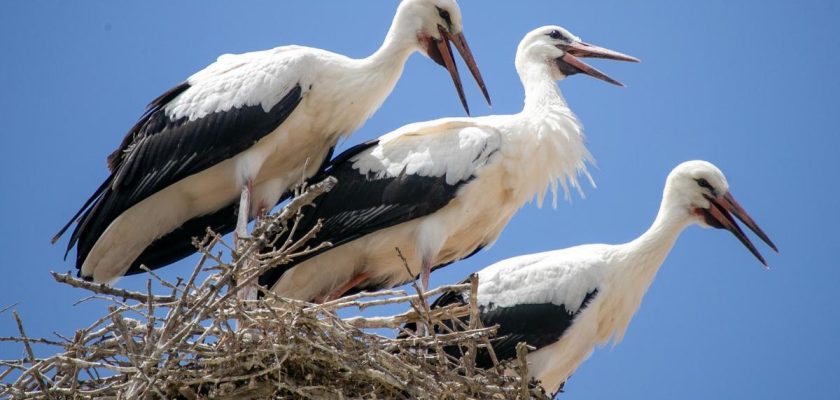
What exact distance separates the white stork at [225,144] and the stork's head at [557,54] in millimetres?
685

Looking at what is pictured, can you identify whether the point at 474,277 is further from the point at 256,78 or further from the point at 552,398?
the point at 256,78

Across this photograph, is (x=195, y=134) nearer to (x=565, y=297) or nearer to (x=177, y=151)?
(x=177, y=151)

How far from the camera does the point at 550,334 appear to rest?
8.07m

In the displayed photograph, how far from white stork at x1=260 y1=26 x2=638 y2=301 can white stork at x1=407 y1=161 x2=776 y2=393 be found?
0.30 m

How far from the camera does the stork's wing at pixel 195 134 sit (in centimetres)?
792

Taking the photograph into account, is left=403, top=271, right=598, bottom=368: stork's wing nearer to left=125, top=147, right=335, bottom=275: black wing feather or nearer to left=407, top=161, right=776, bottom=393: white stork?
left=407, top=161, right=776, bottom=393: white stork

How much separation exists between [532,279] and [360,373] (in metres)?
1.92

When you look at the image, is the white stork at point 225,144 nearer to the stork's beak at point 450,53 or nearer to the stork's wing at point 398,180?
the stork's beak at point 450,53

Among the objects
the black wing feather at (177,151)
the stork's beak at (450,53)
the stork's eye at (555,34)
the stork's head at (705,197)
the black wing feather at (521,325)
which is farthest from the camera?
the stork's eye at (555,34)

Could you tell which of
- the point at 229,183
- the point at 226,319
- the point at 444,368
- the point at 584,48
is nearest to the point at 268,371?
the point at 226,319

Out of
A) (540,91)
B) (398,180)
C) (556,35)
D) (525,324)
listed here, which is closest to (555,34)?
(556,35)

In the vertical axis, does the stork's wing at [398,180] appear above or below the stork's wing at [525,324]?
above

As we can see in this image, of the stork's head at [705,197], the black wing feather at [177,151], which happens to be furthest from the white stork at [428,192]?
the stork's head at [705,197]

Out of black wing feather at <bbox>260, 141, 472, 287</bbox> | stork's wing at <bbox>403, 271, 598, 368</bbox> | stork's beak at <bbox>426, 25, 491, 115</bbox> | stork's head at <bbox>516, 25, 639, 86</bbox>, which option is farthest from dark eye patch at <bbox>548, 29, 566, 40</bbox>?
stork's wing at <bbox>403, 271, 598, 368</bbox>
